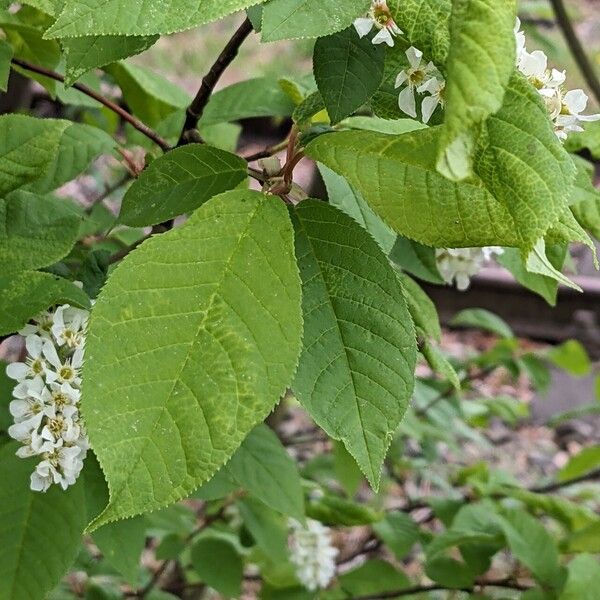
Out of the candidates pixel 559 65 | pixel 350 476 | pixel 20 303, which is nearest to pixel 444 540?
pixel 350 476

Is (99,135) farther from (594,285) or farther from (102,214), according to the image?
(594,285)

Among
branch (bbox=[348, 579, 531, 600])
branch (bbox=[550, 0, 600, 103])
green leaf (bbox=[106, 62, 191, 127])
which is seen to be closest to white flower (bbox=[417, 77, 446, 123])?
green leaf (bbox=[106, 62, 191, 127])

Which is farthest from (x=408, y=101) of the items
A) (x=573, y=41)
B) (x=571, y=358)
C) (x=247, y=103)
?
(x=571, y=358)

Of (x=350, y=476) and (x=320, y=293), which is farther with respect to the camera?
(x=350, y=476)

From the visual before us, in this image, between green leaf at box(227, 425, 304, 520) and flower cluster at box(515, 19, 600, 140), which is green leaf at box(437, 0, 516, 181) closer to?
flower cluster at box(515, 19, 600, 140)

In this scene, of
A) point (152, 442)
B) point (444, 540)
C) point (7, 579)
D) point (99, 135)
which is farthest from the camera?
point (444, 540)

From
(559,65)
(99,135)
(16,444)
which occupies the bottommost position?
(559,65)

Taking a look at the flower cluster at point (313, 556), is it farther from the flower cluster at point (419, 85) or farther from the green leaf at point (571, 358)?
the flower cluster at point (419, 85)
